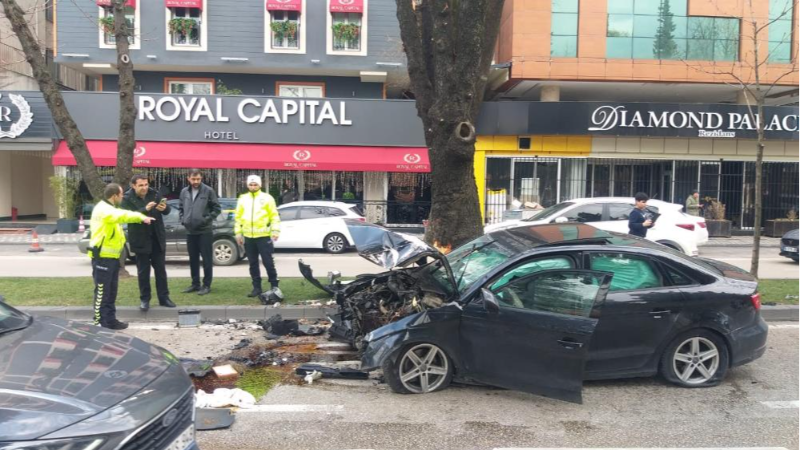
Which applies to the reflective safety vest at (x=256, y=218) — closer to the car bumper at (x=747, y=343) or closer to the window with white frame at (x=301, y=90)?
the car bumper at (x=747, y=343)

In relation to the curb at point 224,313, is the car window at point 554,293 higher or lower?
higher

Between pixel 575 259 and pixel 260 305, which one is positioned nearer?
pixel 575 259

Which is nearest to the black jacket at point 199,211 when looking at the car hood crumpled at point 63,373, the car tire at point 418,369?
the car tire at point 418,369

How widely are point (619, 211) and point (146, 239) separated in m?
9.79

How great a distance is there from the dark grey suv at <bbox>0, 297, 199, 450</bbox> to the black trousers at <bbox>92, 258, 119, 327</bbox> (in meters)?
3.51

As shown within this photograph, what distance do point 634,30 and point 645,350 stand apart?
62.9ft

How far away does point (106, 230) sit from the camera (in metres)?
6.87

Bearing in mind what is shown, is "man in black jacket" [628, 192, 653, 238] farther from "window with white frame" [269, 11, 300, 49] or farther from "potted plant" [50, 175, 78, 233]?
"potted plant" [50, 175, 78, 233]

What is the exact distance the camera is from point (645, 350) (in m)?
5.04

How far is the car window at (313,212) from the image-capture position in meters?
15.9

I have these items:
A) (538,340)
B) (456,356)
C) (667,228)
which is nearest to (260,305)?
(456,356)

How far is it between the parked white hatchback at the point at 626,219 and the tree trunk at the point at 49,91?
25.5 ft

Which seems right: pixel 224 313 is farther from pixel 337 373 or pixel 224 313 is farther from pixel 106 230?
pixel 337 373

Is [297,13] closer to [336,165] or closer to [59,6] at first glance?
[336,165]
